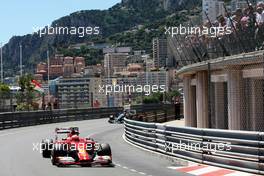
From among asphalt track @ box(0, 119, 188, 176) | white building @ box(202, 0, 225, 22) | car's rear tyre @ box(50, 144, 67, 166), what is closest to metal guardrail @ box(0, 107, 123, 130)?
asphalt track @ box(0, 119, 188, 176)

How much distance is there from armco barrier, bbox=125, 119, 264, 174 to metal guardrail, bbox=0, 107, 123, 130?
21.7 metres

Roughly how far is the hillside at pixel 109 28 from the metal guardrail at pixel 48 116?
1949 centimetres

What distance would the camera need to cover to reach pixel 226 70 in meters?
21.0

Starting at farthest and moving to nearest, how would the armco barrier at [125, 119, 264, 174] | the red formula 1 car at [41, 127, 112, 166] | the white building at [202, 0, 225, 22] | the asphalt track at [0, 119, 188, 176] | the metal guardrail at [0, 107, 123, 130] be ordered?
1. the metal guardrail at [0, 107, 123, 130]
2. the white building at [202, 0, 225, 22]
3. the red formula 1 car at [41, 127, 112, 166]
4. the asphalt track at [0, 119, 188, 176]
5. the armco barrier at [125, 119, 264, 174]

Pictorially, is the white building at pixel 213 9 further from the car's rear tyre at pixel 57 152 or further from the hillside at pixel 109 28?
the hillside at pixel 109 28

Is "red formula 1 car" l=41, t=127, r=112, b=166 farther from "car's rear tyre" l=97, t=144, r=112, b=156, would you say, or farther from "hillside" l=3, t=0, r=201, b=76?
"hillside" l=3, t=0, r=201, b=76

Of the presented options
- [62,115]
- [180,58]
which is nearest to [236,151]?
[180,58]

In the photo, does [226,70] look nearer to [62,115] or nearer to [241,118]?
[241,118]

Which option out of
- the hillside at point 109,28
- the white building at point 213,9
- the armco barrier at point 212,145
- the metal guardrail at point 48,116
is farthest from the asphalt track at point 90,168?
the hillside at point 109,28

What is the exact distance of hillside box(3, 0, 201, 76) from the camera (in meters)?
97.9

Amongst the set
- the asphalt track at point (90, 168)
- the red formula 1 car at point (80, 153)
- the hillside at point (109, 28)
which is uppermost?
the hillside at point (109, 28)

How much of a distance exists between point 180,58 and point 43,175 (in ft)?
46.8

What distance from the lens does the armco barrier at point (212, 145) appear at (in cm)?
1395

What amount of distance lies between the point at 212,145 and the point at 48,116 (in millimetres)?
34020
